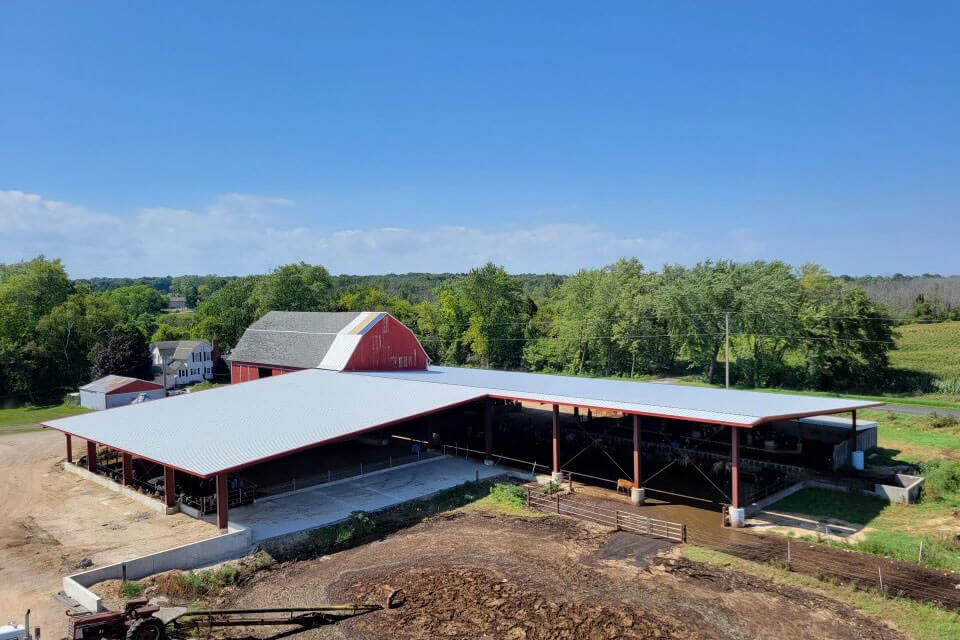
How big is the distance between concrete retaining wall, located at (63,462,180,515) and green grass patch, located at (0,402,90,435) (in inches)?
651

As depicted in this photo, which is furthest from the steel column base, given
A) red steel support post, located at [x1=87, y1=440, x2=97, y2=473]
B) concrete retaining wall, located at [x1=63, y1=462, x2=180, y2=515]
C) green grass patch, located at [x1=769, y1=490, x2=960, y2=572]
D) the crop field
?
the crop field

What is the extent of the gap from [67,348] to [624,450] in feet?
183

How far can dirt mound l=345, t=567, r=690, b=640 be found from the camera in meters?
13.8

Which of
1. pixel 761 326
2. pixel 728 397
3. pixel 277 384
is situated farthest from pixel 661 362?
pixel 277 384

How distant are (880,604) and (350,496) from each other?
1728cm

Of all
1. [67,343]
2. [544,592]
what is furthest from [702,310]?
[67,343]

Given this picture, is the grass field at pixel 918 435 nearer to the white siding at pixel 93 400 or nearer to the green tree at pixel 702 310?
the green tree at pixel 702 310

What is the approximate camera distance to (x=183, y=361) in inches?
2520

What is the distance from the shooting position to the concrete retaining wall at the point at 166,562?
15.3m

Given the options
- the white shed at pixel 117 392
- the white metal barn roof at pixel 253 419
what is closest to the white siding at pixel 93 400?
the white shed at pixel 117 392

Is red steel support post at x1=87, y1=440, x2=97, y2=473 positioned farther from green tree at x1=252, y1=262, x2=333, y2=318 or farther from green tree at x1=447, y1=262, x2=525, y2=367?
green tree at x1=252, y1=262, x2=333, y2=318

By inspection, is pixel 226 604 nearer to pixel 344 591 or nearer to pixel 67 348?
pixel 344 591

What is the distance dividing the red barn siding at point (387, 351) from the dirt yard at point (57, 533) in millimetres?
14128

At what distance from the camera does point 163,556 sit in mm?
17266
